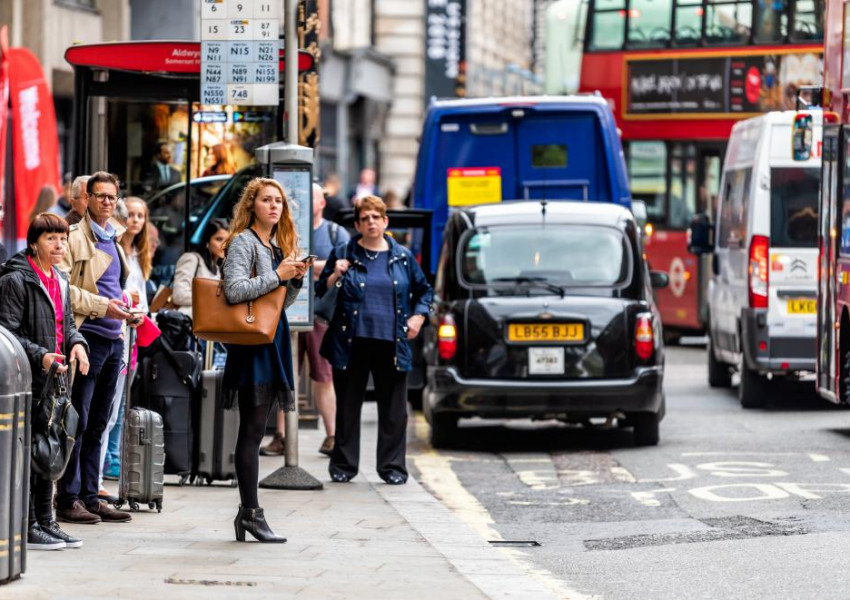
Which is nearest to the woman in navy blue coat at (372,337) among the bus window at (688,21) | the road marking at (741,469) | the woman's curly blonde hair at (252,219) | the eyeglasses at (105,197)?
the road marking at (741,469)

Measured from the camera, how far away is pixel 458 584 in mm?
8406

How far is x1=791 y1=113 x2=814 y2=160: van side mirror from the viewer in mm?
16281

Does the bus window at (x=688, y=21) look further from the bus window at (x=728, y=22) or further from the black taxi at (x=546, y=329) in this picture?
the black taxi at (x=546, y=329)

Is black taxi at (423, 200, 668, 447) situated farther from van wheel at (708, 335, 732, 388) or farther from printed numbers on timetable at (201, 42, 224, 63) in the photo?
van wheel at (708, 335, 732, 388)

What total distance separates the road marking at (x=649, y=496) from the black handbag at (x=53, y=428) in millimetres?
4084

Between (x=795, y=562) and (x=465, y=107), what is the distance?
12.1 metres

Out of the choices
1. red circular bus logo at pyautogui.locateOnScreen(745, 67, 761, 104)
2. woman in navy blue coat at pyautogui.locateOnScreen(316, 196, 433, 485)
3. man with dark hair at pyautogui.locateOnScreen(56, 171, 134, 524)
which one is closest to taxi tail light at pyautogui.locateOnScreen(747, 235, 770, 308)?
woman in navy blue coat at pyautogui.locateOnScreen(316, 196, 433, 485)

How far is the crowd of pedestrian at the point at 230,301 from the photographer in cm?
915

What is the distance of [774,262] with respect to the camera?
17.8 metres

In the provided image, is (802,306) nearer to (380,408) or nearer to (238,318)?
(380,408)

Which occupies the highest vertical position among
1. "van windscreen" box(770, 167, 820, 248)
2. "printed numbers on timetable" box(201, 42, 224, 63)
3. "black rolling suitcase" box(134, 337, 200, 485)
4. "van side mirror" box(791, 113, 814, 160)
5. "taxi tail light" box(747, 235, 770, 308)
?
"printed numbers on timetable" box(201, 42, 224, 63)

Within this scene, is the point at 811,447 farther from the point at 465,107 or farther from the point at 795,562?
the point at 465,107

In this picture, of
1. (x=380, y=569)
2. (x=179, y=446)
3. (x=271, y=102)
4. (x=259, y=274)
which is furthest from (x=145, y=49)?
(x=380, y=569)

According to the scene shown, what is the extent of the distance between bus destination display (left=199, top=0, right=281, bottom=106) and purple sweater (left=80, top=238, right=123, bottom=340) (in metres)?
1.94
